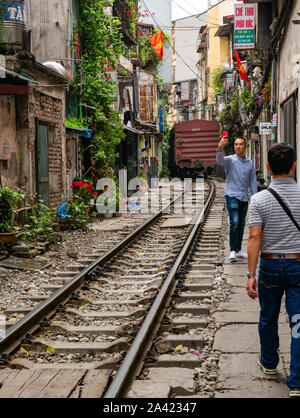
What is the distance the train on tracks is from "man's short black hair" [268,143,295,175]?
31196mm

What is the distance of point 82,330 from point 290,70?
8.13 meters

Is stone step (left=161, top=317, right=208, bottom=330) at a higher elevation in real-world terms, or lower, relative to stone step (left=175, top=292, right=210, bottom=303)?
lower

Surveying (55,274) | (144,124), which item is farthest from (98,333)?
(144,124)

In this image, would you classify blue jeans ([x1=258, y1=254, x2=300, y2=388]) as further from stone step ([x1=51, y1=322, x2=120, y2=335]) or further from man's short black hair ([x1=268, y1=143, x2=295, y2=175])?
stone step ([x1=51, y1=322, x2=120, y2=335])

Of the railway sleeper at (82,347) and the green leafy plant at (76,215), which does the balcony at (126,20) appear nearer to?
the green leafy plant at (76,215)

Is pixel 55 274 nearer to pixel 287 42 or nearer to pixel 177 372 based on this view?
pixel 177 372

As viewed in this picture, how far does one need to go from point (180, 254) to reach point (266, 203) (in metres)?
5.37

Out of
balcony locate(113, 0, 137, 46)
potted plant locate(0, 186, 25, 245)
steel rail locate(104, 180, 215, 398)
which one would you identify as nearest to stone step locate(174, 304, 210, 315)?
steel rail locate(104, 180, 215, 398)

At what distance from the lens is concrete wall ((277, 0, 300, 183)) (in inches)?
420

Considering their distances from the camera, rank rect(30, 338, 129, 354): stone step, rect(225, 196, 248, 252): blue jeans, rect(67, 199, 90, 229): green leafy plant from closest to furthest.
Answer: rect(30, 338, 129, 354): stone step < rect(225, 196, 248, 252): blue jeans < rect(67, 199, 90, 229): green leafy plant

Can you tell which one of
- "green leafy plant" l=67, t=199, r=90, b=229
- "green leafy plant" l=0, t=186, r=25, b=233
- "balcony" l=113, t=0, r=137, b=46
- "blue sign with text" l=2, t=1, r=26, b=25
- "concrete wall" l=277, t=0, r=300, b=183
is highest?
"balcony" l=113, t=0, r=137, b=46

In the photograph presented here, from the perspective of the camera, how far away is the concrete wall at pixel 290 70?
10659mm

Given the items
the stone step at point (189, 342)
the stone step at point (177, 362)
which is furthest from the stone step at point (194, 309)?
the stone step at point (177, 362)

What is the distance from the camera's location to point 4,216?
9.68 meters
